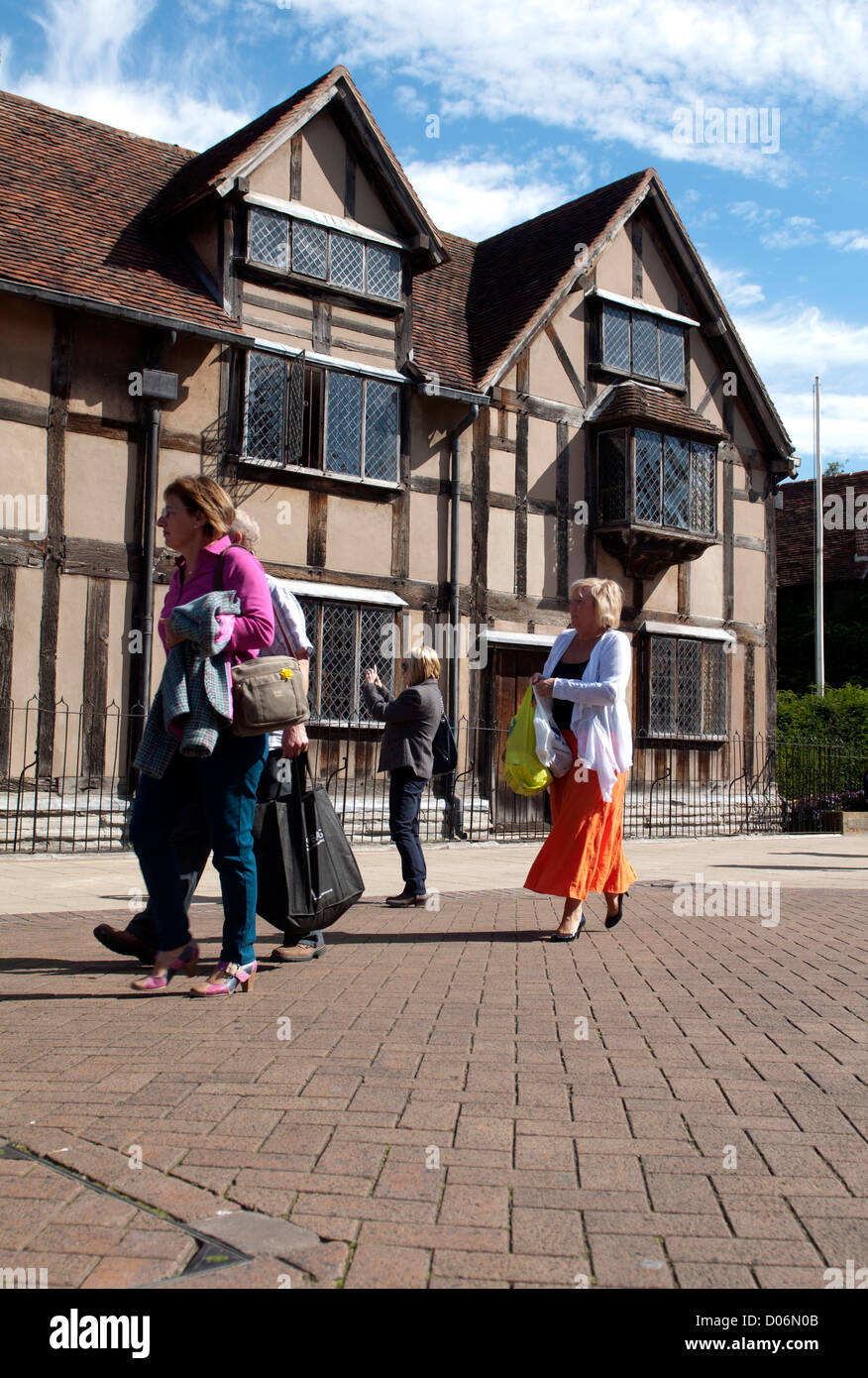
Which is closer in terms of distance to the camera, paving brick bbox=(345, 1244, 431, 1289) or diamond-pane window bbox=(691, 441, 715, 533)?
paving brick bbox=(345, 1244, 431, 1289)

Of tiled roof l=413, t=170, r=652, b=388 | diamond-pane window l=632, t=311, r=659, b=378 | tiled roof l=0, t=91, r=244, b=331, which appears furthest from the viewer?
diamond-pane window l=632, t=311, r=659, b=378

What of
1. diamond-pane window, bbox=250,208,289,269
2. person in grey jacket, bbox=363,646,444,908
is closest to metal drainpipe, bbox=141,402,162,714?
diamond-pane window, bbox=250,208,289,269

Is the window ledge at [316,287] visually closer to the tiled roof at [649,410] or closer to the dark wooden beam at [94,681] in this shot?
the tiled roof at [649,410]

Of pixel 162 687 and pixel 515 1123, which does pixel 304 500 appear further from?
pixel 515 1123

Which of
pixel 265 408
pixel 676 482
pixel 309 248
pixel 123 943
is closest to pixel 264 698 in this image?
pixel 123 943

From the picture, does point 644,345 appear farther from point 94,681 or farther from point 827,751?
point 94,681

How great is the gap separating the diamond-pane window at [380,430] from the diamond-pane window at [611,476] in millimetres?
3542

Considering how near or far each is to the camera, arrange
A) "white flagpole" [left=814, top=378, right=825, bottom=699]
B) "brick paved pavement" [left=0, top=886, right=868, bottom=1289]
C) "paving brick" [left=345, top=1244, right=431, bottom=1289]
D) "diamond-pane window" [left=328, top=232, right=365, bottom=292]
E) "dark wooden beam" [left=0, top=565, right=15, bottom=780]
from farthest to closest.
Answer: "white flagpole" [left=814, top=378, right=825, bottom=699]
"diamond-pane window" [left=328, top=232, right=365, bottom=292]
"dark wooden beam" [left=0, top=565, right=15, bottom=780]
"brick paved pavement" [left=0, top=886, right=868, bottom=1289]
"paving brick" [left=345, top=1244, right=431, bottom=1289]

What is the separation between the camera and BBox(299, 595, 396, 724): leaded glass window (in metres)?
15.3

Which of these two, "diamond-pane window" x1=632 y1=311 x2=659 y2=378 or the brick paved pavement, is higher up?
"diamond-pane window" x1=632 y1=311 x2=659 y2=378

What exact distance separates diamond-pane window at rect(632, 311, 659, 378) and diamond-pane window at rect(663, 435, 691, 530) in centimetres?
129

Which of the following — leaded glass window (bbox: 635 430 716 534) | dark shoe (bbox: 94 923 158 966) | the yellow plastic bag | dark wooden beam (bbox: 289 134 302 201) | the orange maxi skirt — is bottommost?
dark shoe (bbox: 94 923 158 966)

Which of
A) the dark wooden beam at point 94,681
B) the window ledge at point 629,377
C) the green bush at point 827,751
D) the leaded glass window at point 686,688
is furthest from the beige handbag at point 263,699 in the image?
the green bush at point 827,751

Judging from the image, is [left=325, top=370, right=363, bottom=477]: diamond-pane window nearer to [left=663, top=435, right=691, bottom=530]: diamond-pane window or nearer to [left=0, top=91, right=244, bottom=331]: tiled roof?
[left=0, top=91, right=244, bottom=331]: tiled roof
